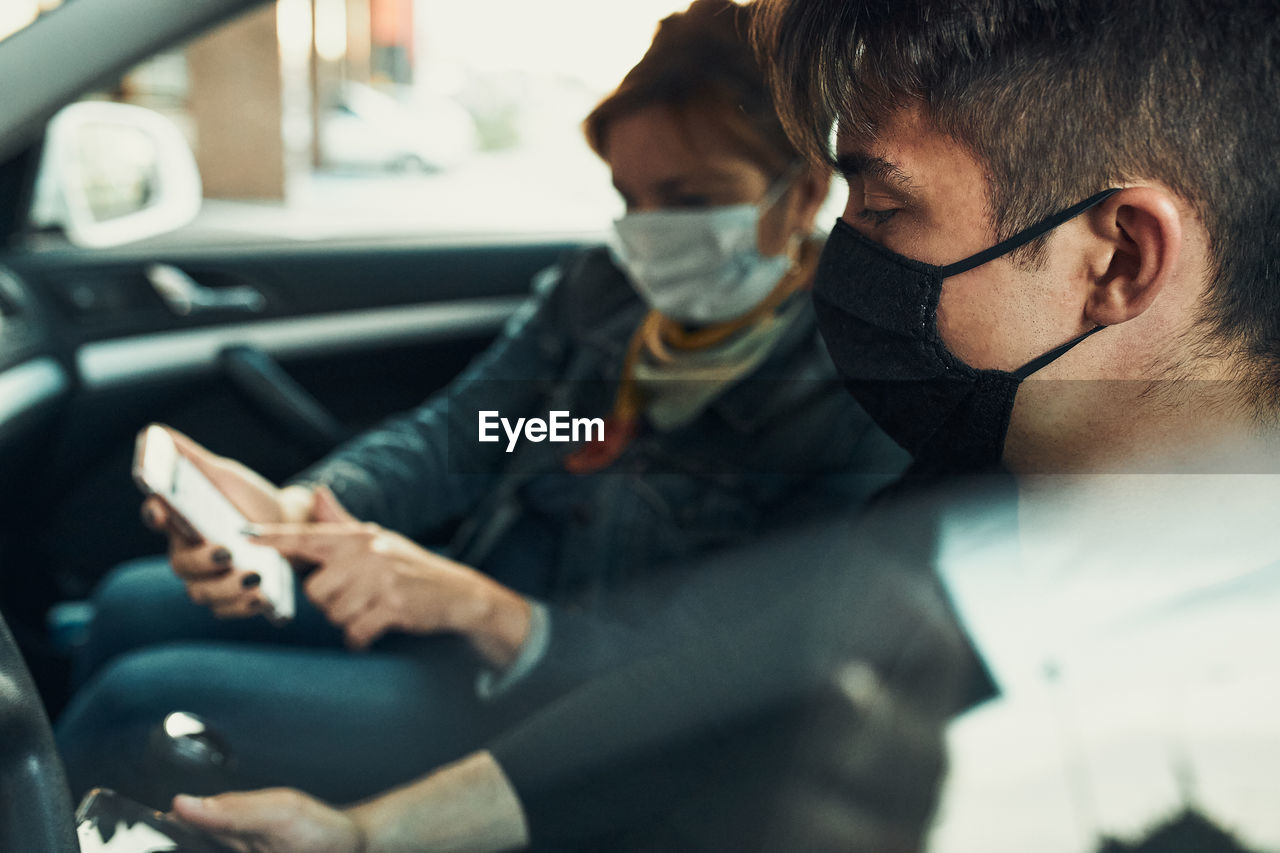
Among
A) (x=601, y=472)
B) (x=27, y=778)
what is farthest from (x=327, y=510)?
(x=27, y=778)

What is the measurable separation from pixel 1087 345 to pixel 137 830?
946 millimetres

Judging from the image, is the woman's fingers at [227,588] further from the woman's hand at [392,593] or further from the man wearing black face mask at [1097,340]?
the man wearing black face mask at [1097,340]

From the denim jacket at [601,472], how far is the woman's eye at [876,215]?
29 centimetres

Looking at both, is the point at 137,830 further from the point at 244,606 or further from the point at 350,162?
the point at 350,162

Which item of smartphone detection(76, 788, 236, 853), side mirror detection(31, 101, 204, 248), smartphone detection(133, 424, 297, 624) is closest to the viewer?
smartphone detection(76, 788, 236, 853)

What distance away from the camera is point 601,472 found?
1.51m

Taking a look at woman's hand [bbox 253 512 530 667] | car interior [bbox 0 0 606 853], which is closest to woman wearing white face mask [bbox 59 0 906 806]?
woman's hand [bbox 253 512 530 667]

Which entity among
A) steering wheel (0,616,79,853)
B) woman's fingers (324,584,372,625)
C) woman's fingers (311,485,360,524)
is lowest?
woman's fingers (324,584,372,625)

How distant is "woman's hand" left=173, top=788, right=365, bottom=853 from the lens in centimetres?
99

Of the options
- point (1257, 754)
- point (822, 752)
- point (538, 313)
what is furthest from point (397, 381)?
point (1257, 754)

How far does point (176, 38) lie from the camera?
51.9 inches

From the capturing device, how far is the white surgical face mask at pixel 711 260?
142cm

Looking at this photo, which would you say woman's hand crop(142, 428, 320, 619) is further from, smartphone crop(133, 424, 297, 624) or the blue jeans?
the blue jeans

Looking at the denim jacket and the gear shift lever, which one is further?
the denim jacket
